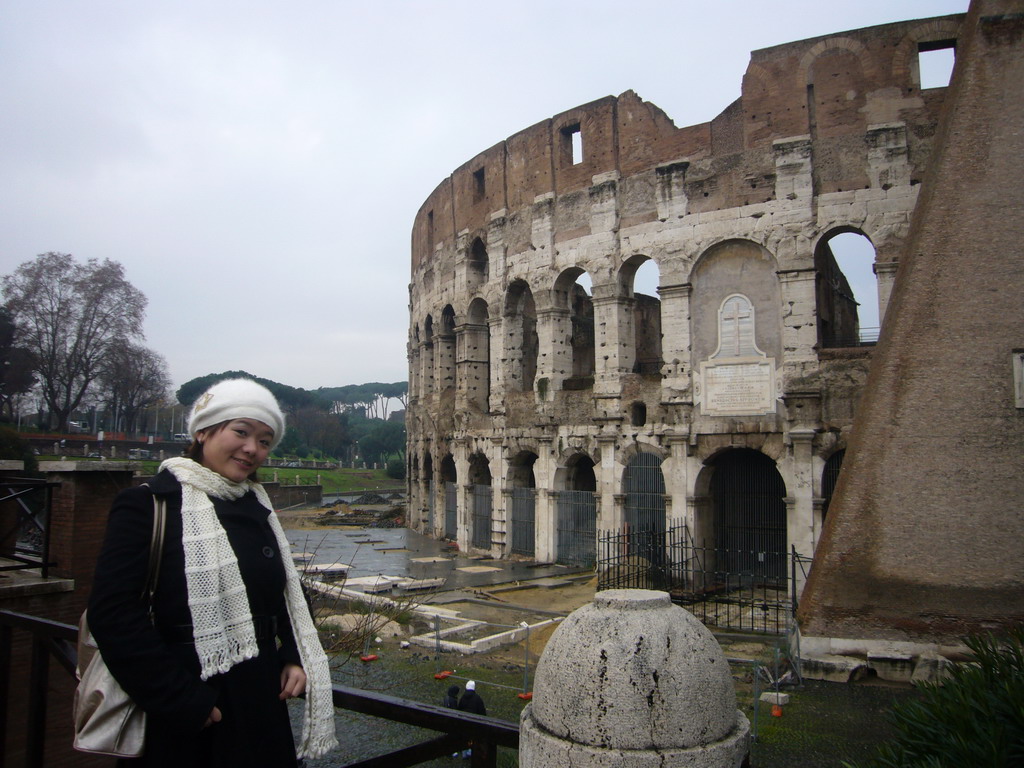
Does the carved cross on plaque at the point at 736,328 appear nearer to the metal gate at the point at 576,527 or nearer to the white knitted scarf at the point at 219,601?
the metal gate at the point at 576,527

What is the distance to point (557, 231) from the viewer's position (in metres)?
19.1

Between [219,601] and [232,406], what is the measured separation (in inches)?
25.8

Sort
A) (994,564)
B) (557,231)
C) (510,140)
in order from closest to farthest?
(994,564)
(557,231)
(510,140)

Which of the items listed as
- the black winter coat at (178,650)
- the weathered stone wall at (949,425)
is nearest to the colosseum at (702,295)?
the weathered stone wall at (949,425)

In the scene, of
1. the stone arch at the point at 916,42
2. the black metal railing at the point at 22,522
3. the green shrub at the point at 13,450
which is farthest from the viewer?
the green shrub at the point at 13,450

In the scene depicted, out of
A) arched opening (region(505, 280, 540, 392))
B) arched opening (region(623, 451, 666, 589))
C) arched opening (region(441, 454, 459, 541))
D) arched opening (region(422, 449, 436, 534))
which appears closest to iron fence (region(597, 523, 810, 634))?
arched opening (region(623, 451, 666, 589))

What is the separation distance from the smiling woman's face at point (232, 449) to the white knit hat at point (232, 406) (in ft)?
0.09

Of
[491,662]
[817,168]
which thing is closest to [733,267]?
[817,168]

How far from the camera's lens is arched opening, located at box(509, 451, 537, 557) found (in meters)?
19.9

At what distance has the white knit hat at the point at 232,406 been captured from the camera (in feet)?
8.49

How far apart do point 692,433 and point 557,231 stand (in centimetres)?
627

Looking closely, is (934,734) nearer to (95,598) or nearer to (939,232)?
(95,598)

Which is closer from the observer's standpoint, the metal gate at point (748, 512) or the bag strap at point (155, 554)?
the bag strap at point (155, 554)

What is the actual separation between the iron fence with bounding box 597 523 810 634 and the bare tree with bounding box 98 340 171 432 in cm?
3445
